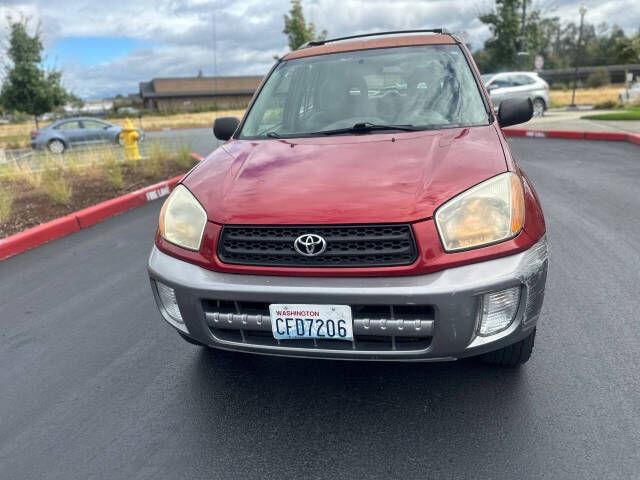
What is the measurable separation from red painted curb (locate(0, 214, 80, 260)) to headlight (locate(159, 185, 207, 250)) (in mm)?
3702

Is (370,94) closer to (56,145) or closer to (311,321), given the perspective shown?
(311,321)

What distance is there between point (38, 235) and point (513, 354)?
17.1 ft

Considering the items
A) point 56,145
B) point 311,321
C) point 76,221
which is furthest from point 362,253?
point 56,145

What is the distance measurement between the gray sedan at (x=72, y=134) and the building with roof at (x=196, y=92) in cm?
5099

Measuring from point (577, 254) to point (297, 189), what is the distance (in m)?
2.96

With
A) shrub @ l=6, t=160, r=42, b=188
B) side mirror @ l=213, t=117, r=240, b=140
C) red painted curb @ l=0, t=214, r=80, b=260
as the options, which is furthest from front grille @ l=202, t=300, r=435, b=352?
shrub @ l=6, t=160, r=42, b=188

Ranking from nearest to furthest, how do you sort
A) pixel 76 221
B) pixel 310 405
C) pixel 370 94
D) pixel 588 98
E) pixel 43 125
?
pixel 310 405, pixel 370 94, pixel 76 221, pixel 588 98, pixel 43 125

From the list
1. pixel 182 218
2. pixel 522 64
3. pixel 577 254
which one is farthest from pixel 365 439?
pixel 522 64

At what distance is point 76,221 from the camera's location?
6.47 metres

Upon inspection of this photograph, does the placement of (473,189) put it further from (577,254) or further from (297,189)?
(577,254)

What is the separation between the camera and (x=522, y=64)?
2498cm

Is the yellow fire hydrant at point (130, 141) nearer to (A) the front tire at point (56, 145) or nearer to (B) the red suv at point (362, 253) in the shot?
(A) the front tire at point (56, 145)

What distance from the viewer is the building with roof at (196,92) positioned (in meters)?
70.9

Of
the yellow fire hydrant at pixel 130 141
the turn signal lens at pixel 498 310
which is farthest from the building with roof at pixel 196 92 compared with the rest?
the turn signal lens at pixel 498 310
